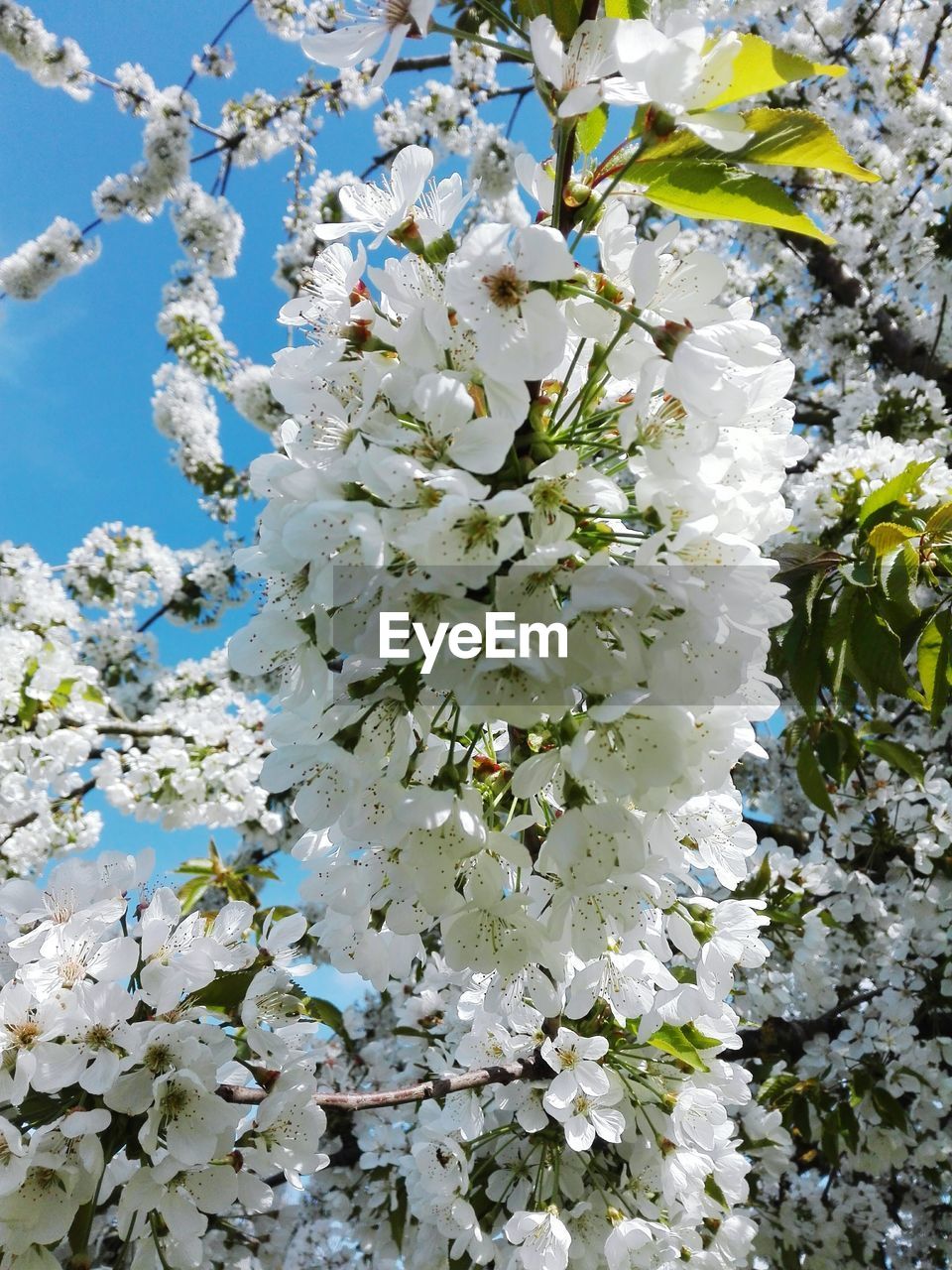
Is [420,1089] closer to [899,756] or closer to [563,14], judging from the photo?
[563,14]

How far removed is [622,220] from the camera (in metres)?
1.22

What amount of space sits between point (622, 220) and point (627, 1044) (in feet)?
5.25

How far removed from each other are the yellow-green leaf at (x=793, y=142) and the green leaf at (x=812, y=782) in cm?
203

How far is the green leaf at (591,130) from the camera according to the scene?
1.30 metres

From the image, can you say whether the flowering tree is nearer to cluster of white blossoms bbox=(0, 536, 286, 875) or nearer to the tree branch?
cluster of white blossoms bbox=(0, 536, 286, 875)

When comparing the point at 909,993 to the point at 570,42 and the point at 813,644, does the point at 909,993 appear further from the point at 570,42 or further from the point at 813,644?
the point at 570,42

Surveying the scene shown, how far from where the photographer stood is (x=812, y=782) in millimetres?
2750

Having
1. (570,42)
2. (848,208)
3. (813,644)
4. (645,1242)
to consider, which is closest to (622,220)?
(570,42)

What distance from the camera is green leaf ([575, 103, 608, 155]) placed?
51.1 inches

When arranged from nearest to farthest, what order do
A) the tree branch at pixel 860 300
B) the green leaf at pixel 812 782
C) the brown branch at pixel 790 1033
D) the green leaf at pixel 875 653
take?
1. the green leaf at pixel 875 653
2. the green leaf at pixel 812 782
3. the brown branch at pixel 790 1033
4. the tree branch at pixel 860 300

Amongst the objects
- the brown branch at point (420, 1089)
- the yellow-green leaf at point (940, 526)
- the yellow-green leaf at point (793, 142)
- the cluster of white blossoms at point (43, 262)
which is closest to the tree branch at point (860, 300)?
the yellow-green leaf at point (940, 526)

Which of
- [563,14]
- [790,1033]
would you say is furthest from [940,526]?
[790,1033]

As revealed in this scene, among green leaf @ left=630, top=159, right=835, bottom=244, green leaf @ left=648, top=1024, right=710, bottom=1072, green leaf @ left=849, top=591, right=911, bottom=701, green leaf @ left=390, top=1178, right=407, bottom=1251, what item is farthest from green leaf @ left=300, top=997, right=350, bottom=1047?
green leaf @ left=630, top=159, right=835, bottom=244

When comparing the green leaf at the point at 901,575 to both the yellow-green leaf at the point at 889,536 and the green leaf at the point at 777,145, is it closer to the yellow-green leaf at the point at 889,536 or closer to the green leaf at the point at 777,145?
the yellow-green leaf at the point at 889,536
